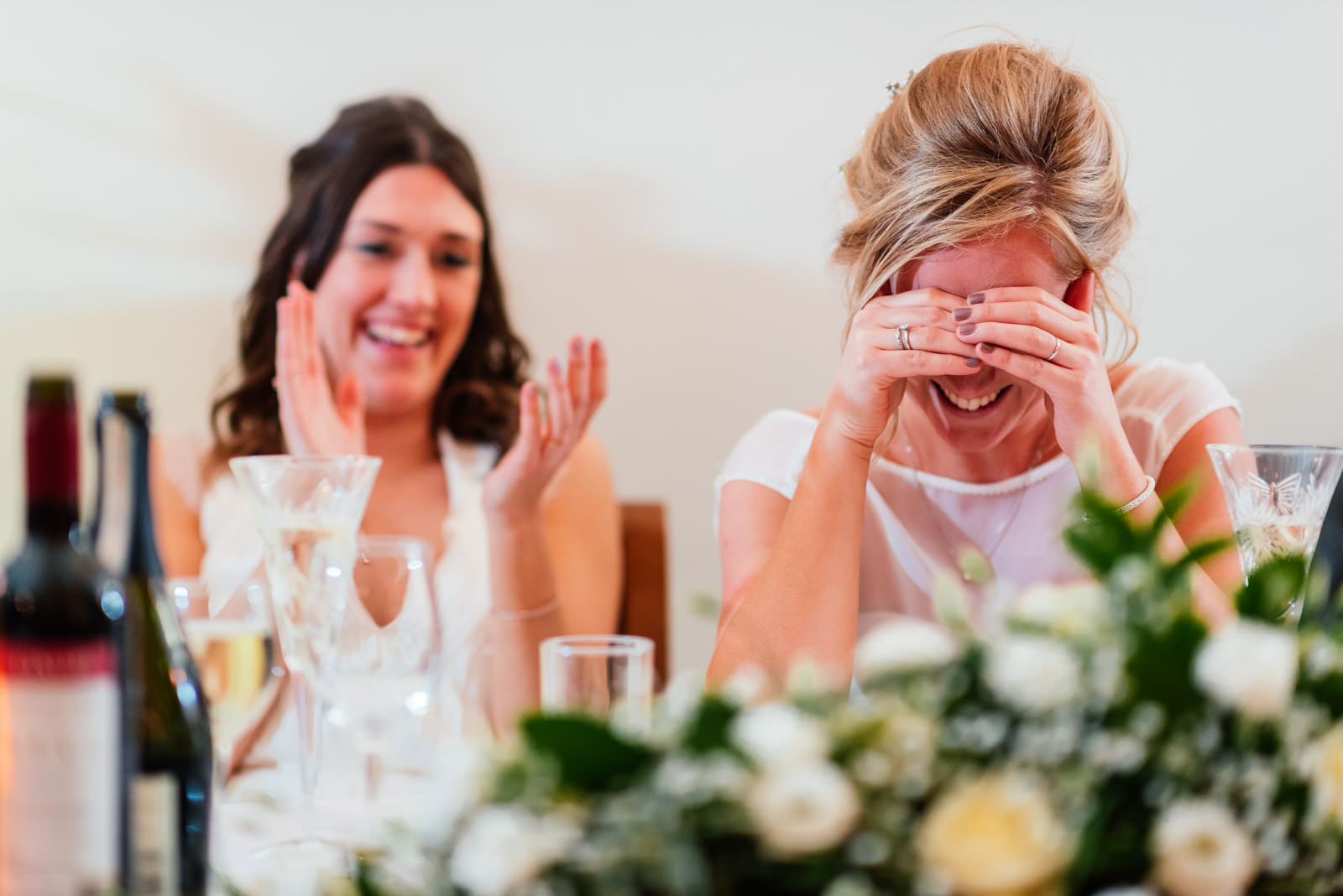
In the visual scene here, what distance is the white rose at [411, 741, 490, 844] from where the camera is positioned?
1.39 feet

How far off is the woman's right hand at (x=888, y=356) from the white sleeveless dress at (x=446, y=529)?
66cm

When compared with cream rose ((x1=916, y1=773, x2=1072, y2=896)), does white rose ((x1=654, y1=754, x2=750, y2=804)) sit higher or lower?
higher

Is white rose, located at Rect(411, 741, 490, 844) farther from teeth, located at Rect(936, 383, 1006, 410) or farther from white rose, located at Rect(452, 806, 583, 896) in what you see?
teeth, located at Rect(936, 383, 1006, 410)

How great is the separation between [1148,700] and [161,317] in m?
2.24

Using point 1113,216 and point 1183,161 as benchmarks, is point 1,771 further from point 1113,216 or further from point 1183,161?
point 1183,161

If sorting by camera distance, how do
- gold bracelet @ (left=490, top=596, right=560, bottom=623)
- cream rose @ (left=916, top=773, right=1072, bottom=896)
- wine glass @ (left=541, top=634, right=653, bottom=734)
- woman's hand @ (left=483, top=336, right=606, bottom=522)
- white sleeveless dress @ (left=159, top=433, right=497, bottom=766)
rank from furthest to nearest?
1. white sleeveless dress @ (left=159, top=433, right=497, bottom=766)
2. gold bracelet @ (left=490, top=596, right=560, bottom=623)
3. woman's hand @ (left=483, top=336, right=606, bottom=522)
4. wine glass @ (left=541, top=634, right=653, bottom=734)
5. cream rose @ (left=916, top=773, right=1072, bottom=896)

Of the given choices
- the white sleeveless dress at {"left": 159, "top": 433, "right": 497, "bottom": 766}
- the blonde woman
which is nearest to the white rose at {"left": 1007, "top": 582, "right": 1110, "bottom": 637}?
the blonde woman

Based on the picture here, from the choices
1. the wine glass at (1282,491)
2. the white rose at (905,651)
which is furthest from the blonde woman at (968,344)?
the white rose at (905,651)

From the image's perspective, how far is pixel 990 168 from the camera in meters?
1.35

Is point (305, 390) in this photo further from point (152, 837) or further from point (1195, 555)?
point (1195, 555)

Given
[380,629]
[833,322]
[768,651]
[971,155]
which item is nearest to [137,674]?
[380,629]

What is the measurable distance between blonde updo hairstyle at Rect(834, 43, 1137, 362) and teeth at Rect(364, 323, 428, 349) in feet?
2.96

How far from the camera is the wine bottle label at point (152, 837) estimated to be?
0.60 meters

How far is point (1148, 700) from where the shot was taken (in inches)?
16.4
